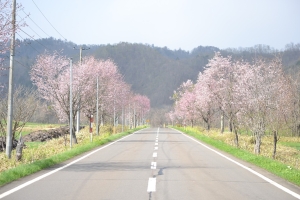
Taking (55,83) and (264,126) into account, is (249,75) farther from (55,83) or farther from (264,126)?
(55,83)

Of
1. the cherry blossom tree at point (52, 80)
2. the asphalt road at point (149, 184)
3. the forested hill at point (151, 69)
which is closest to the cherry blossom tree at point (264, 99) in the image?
the asphalt road at point (149, 184)

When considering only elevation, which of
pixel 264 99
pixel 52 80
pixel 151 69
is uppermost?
pixel 151 69

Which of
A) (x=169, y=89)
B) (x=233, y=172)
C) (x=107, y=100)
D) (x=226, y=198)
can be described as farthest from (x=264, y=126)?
(x=169, y=89)

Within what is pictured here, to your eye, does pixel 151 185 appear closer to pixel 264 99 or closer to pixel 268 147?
pixel 264 99

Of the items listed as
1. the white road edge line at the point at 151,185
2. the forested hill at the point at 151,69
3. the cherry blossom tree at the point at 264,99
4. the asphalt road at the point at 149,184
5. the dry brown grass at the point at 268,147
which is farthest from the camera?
the forested hill at the point at 151,69

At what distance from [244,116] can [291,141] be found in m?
25.5

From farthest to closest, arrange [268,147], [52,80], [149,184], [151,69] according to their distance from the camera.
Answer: [151,69]
[268,147]
[52,80]
[149,184]

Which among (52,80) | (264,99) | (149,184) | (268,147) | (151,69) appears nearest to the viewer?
(149,184)

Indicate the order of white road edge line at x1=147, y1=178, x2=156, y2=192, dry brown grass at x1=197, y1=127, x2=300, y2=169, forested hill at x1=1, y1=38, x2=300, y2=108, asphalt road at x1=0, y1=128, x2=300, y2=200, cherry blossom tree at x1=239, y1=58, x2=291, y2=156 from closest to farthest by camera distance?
1. asphalt road at x1=0, y1=128, x2=300, y2=200
2. white road edge line at x1=147, y1=178, x2=156, y2=192
3. cherry blossom tree at x1=239, y1=58, x2=291, y2=156
4. dry brown grass at x1=197, y1=127, x2=300, y2=169
5. forested hill at x1=1, y1=38, x2=300, y2=108

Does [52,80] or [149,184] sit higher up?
[52,80]

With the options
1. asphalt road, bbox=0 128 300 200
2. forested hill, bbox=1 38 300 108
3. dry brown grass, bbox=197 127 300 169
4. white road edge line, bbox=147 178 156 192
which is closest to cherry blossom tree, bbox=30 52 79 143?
dry brown grass, bbox=197 127 300 169

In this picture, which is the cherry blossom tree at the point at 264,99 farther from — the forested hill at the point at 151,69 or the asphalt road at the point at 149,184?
the forested hill at the point at 151,69

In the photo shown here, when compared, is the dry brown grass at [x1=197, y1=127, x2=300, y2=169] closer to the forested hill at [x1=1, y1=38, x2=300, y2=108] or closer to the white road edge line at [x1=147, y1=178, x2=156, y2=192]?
the white road edge line at [x1=147, y1=178, x2=156, y2=192]

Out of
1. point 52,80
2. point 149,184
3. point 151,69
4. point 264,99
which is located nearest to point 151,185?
point 149,184
